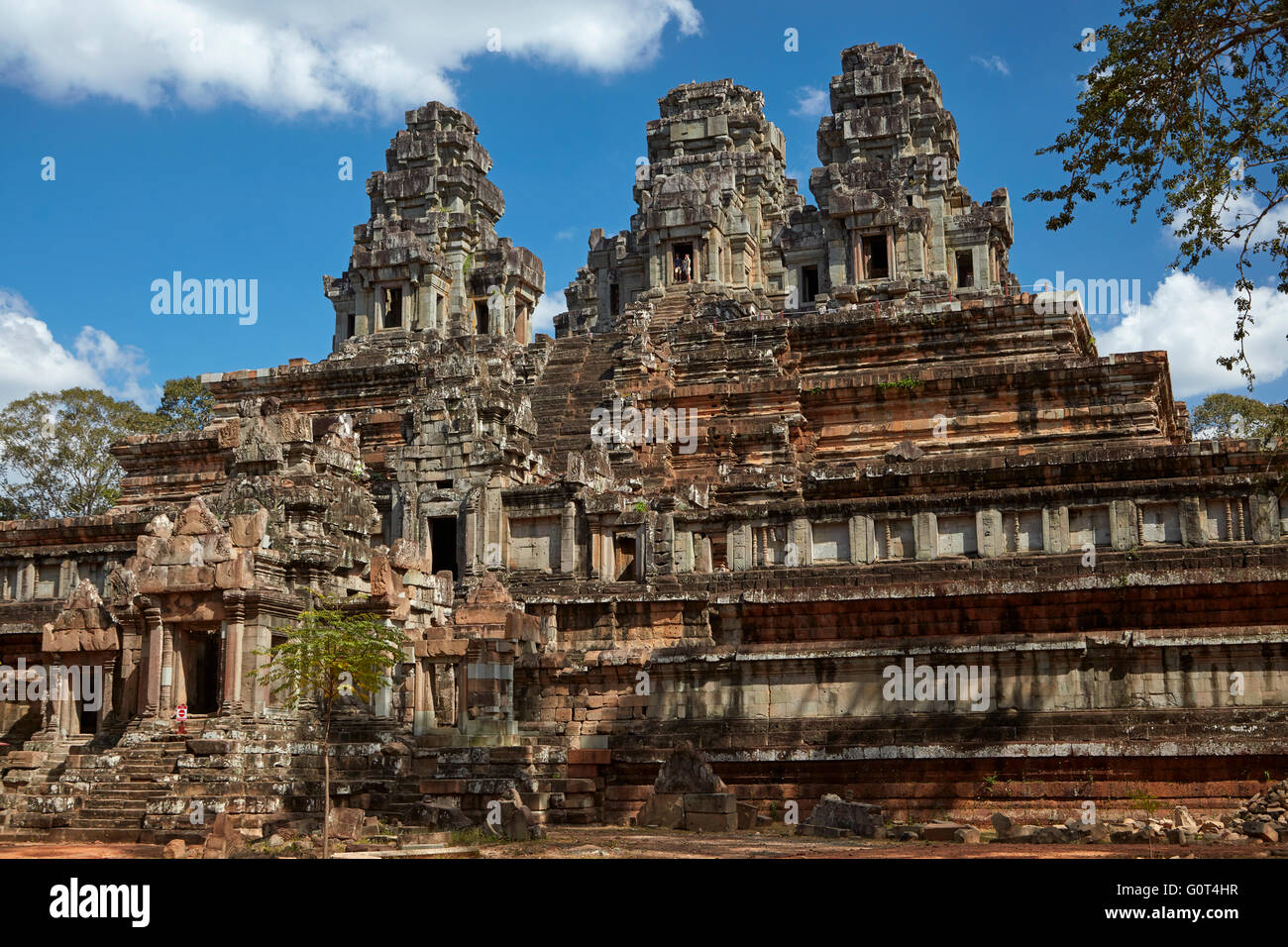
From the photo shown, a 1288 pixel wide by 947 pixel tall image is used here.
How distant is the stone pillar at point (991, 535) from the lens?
80.4 ft

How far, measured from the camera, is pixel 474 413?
96.6ft

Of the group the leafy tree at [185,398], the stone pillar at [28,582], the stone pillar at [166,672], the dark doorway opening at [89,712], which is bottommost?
the dark doorway opening at [89,712]

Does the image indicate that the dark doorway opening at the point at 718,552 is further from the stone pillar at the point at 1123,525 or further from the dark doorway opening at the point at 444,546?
the stone pillar at the point at 1123,525

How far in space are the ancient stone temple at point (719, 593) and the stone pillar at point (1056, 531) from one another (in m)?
0.05

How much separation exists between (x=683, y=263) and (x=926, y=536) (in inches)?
1094

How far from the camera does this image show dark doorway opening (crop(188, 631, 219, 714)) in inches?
909

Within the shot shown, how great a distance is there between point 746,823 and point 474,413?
12.4 meters

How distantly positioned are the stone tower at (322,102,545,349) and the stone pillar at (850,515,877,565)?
2742 cm

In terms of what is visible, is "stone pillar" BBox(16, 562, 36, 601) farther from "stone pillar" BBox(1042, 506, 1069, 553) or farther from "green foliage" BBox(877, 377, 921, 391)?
"stone pillar" BBox(1042, 506, 1069, 553)

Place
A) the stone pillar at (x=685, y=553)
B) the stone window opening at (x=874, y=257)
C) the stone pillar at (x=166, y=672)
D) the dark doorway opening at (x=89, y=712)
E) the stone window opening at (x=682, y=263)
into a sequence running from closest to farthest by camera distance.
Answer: the stone pillar at (x=166, y=672) → the dark doorway opening at (x=89, y=712) → the stone pillar at (x=685, y=553) → the stone window opening at (x=874, y=257) → the stone window opening at (x=682, y=263)

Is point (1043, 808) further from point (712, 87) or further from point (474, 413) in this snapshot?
point (712, 87)

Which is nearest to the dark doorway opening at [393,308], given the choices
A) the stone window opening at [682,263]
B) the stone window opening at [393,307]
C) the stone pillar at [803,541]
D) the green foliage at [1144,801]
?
the stone window opening at [393,307]
